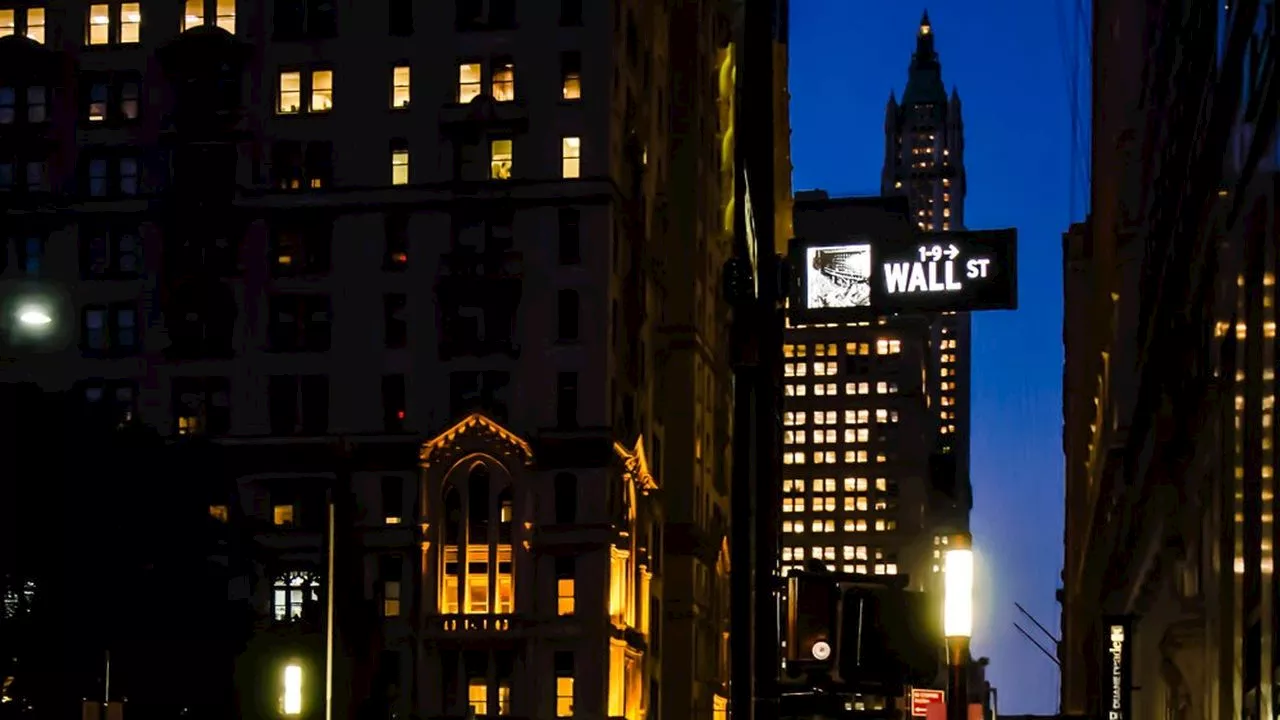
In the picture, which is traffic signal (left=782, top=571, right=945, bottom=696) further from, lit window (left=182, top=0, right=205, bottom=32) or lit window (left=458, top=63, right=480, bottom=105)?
lit window (left=182, top=0, right=205, bottom=32)

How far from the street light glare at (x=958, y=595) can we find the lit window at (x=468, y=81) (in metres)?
86.5

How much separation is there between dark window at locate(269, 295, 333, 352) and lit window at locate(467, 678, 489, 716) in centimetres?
1803

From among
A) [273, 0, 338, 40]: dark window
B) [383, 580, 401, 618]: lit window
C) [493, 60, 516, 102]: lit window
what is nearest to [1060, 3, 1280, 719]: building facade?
[493, 60, 516, 102]: lit window

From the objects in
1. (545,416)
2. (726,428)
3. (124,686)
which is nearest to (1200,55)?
(124,686)

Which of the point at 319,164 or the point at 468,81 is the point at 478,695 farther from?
the point at 468,81

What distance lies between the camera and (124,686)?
61312 millimetres

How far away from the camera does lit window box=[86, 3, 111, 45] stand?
103m

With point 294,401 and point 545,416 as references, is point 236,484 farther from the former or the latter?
point 545,416

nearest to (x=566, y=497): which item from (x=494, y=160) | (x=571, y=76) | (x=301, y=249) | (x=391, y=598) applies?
(x=391, y=598)

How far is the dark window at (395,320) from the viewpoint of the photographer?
99812mm

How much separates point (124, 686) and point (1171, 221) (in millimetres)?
36330

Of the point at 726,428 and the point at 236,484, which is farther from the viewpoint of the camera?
the point at 726,428

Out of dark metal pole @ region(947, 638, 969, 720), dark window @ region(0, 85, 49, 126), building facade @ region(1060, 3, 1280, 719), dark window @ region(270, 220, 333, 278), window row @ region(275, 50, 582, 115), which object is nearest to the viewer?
dark metal pole @ region(947, 638, 969, 720)

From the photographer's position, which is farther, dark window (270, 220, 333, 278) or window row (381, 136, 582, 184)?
dark window (270, 220, 333, 278)
